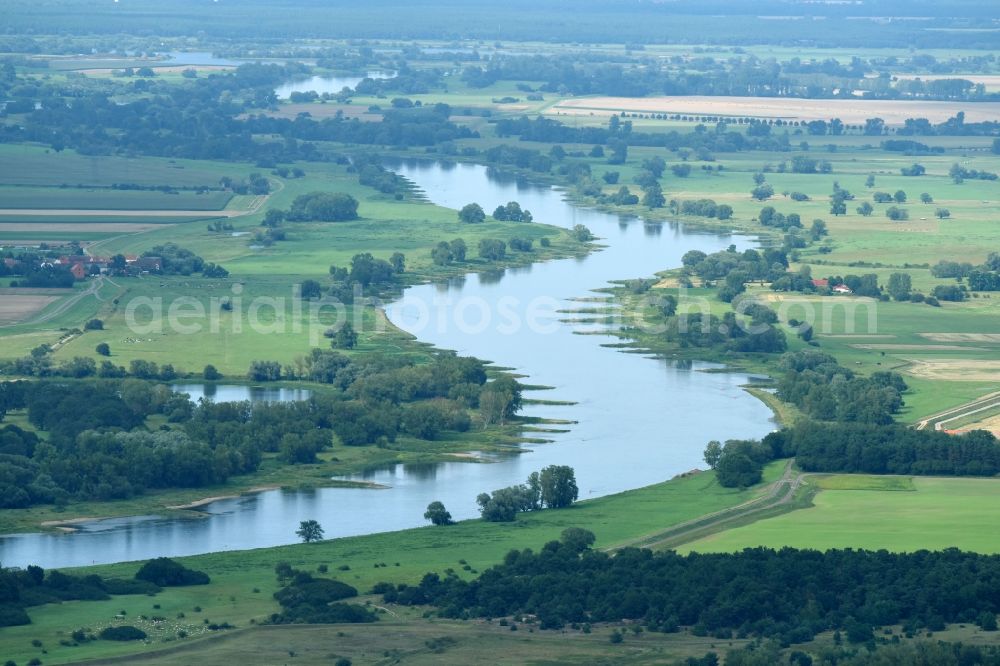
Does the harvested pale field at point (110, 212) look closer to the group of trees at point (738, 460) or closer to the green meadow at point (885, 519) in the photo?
the group of trees at point (738, 460)

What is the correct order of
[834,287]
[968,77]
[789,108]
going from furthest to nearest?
1. [968,77]
2. [789,108]
3. [834,287]

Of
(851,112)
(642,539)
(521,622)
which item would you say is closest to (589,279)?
(642,539)

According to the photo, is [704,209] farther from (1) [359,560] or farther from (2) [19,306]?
(1) [359,560]

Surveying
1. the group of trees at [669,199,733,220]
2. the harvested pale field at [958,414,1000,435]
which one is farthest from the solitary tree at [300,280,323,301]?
the group of trees at [669,199,733,220]

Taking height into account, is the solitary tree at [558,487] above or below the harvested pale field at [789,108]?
below

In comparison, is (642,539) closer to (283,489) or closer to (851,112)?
(283,489)

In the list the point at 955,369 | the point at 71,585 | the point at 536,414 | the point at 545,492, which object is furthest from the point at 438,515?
the point at 955,369

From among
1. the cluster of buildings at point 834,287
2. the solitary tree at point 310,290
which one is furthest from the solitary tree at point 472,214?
the cluster of buildings at point 834,287
